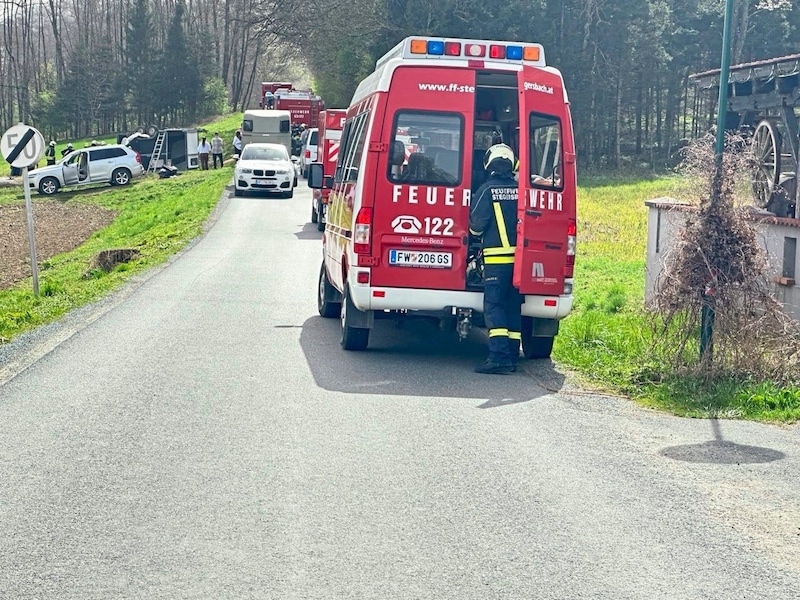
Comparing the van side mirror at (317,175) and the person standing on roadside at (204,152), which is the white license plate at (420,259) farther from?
the person standing on roadside at (204,152)

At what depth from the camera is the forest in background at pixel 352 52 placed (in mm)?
52406

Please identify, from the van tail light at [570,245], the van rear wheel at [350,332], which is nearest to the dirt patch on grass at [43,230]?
the van rear wheel at [350,332]

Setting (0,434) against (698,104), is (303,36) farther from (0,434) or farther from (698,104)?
(0,434)

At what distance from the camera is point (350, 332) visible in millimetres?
11070

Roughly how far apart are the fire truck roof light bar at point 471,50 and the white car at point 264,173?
78.9 ft

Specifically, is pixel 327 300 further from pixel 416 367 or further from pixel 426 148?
pixel 426 148

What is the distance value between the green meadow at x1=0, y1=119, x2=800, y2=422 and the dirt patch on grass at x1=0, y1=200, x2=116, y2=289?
0.55 metres

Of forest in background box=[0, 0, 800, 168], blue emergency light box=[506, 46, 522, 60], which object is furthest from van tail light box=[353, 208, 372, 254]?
forest in background box=[0, 0, 800, 168]

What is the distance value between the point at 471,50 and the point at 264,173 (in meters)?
24.2

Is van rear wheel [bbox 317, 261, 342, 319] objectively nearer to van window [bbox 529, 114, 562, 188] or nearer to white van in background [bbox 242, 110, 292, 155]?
van window [bbox 529, 114, 562, 188]

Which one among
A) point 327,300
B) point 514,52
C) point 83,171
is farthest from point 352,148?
point 83,171

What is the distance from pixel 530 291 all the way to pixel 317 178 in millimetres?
4327

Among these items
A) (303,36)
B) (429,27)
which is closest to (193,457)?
(429,27)

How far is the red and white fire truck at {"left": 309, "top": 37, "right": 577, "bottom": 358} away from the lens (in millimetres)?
10281
